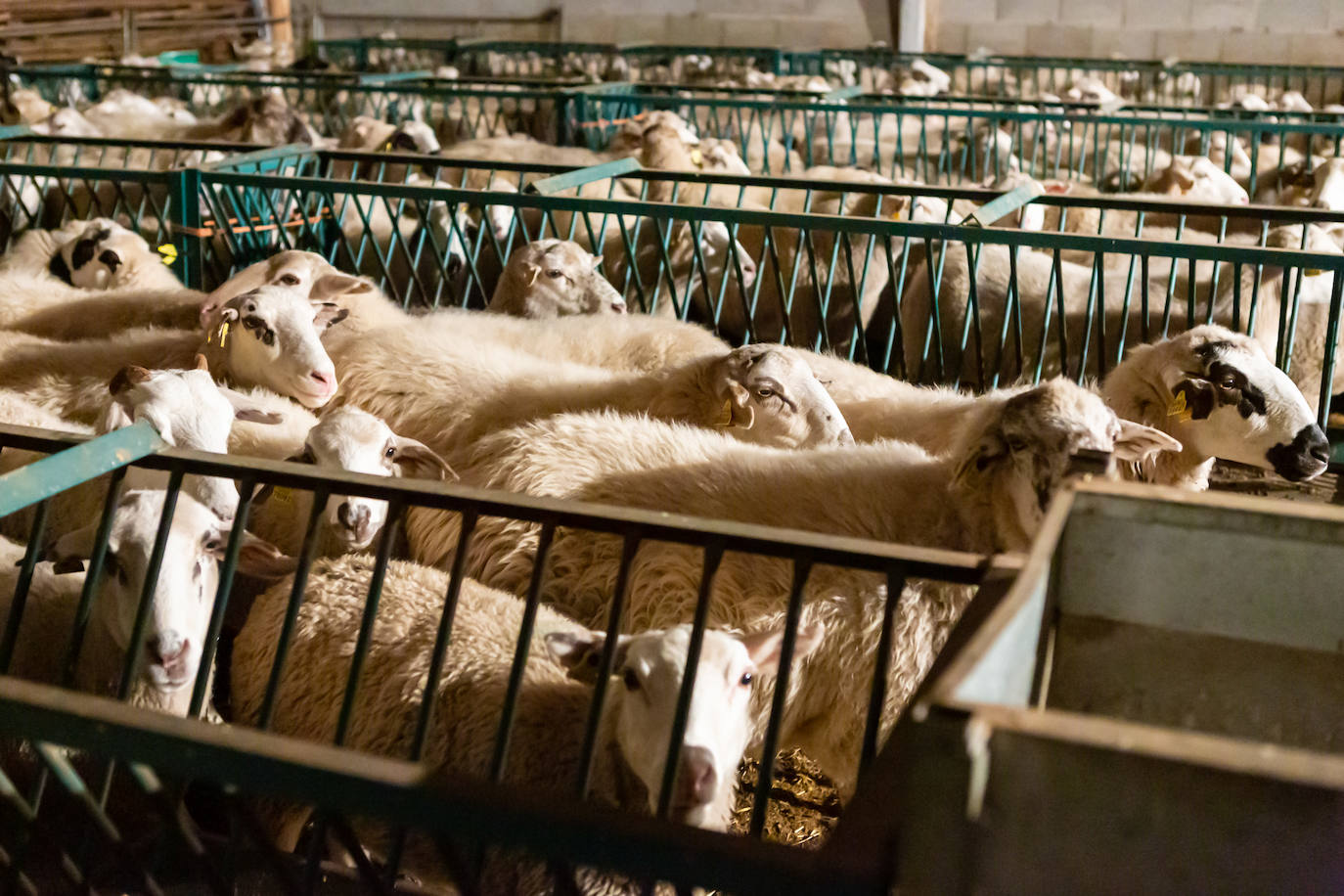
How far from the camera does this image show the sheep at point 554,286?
5102mm

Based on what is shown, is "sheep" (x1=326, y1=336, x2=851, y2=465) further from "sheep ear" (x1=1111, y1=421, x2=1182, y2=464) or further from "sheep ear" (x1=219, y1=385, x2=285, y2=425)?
"sheep ear" (x1=1111, y1=421, x2=1182, y2=464)

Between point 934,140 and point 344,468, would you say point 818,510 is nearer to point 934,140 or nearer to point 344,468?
point 344,468

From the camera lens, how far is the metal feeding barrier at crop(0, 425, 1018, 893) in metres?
1.06

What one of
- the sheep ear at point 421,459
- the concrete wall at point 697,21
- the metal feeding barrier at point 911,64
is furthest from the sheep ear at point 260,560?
the concrete wall at point 697,21

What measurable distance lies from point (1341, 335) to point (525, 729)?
166 inches

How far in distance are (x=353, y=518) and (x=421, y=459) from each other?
27cm

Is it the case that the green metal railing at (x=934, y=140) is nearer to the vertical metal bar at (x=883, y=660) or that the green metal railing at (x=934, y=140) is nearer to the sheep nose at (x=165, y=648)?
the sheep nose at (x=165, y=648)

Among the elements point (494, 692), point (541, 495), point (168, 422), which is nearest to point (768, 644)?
point (494, 692)

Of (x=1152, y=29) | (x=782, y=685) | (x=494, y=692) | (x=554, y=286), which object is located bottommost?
(x=494, y=692)

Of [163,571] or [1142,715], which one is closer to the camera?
[1142,715]

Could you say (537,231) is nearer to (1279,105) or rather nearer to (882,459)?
(882,459)

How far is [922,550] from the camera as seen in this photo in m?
1.66

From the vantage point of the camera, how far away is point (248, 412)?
3.40 m

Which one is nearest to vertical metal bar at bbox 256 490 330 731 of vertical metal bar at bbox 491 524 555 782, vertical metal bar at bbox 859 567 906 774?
vertical metal bar at bbox 491 524 555 782
